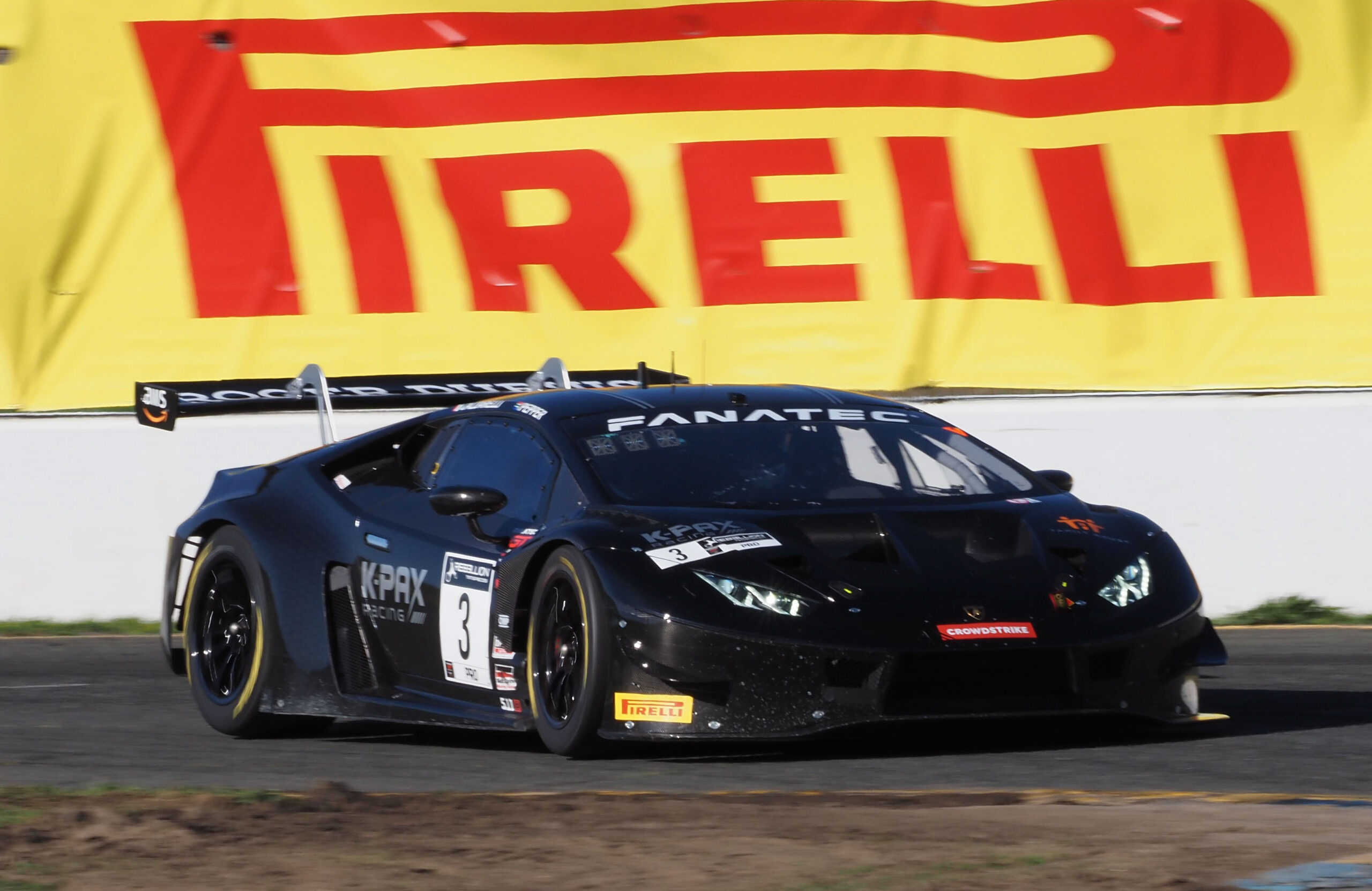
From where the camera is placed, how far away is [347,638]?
290 inches

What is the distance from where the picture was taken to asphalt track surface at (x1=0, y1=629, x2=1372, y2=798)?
577 centimetres

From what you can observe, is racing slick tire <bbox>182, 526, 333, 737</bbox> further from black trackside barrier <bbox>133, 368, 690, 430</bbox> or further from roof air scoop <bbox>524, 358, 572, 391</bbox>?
roof air scoop <bbox>524, 358, 572, 391</bbox>

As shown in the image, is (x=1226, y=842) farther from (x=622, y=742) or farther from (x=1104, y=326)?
(x=1104, y=326)

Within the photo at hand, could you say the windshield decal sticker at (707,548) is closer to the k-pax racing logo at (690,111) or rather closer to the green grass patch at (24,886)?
the green grass patch at (24,886)

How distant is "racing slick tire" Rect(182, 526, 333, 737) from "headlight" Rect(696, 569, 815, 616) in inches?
85.6

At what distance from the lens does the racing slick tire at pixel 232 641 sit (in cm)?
760

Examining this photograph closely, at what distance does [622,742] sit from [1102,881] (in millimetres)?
2399

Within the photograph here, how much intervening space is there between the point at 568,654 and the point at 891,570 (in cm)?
98

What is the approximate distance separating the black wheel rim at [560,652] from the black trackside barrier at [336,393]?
2.15m

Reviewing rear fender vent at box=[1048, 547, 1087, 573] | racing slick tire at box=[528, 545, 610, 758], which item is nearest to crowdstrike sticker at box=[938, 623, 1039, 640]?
rear fender vent at box=[1048, 547, 1087, 573]

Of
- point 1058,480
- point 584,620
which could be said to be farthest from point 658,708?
point 1058,480

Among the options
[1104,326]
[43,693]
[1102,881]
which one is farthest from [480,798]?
[1104,326]

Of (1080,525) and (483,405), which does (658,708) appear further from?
(483,405)

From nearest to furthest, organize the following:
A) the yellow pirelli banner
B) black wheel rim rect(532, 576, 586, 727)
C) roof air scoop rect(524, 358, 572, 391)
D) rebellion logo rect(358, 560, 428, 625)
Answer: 1. black wheel rim rect(532, 576, 586, 727)
2. rebellion logo rect(358, 560, 428, 625)
3. roof air scoop rect(524, 358, 572, 391)
4. the yellow pirelli banner
